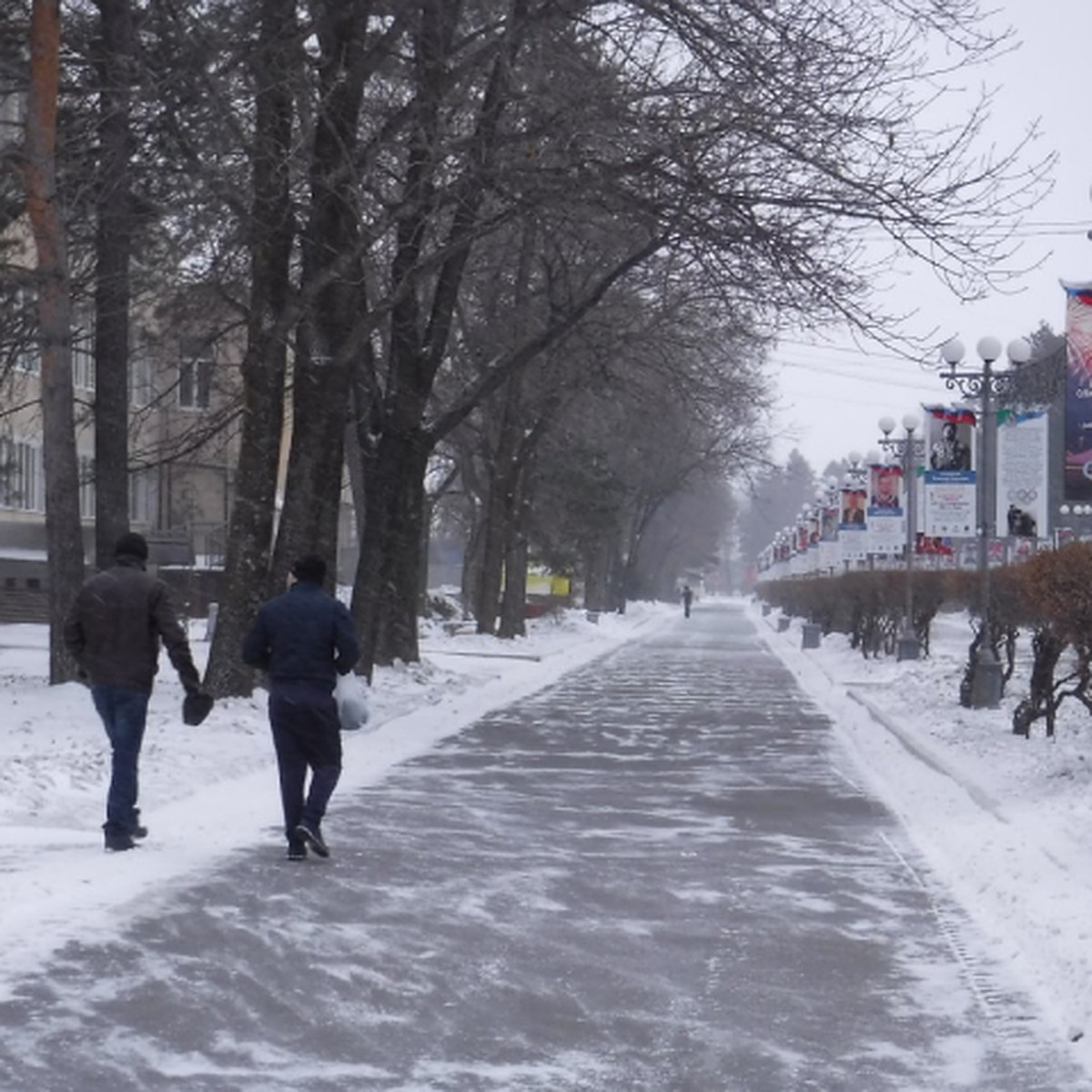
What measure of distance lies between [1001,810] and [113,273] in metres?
12.9

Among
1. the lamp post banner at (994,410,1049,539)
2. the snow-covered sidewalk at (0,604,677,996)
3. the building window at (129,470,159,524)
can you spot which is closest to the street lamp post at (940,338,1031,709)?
the lamp post banner at (994,410,1049,539)

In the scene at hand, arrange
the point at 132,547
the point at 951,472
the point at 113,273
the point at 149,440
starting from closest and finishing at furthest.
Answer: the point at 132,547 < the point at 113,273 < the point at 951,472 < the point at 149,440

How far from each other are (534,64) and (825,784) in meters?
8.67

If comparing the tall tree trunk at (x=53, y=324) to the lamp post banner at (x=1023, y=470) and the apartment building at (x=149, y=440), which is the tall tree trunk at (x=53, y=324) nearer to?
the apartment building at (x=149, y=440)

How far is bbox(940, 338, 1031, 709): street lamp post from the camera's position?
2725cm

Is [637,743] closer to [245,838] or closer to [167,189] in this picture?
[167,189]

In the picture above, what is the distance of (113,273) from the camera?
2438 centimetres

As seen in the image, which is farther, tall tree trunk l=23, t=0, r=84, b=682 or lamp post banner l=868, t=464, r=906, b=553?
lamp post banner l=868, t=464, r=906, b=553

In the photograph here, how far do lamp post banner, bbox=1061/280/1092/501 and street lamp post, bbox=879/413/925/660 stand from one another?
639 inches

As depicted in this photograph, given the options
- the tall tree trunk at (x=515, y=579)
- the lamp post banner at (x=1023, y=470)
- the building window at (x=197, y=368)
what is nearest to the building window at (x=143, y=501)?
the tall tree trunk at (x=515, y=579)

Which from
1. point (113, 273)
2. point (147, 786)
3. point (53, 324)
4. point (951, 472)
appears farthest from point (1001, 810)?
point (951, 472)

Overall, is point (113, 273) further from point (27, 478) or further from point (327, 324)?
point (27, 478)

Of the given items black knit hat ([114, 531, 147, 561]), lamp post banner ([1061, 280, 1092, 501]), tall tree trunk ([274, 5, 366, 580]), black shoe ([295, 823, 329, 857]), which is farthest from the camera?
tall tree trunk ([274, 5, 366, 580])

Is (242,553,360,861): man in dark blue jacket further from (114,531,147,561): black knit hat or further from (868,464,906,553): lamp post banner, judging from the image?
(868,464,906,553): lamp post banner
